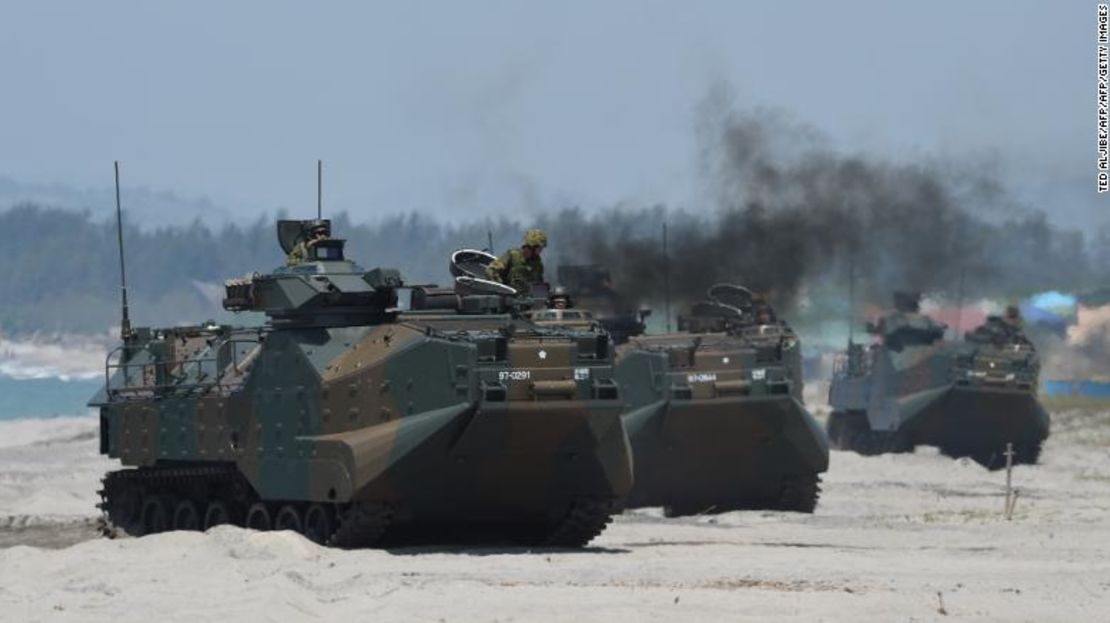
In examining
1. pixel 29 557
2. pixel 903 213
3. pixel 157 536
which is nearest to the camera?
pixel 29 557

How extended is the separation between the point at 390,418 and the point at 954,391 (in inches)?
1156

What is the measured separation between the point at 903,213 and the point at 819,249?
4.81 metres

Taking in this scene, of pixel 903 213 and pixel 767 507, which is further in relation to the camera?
pixel 903 213

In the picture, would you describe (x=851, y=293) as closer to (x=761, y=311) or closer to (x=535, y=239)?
(x=761, y=311)

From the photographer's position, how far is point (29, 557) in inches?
1077

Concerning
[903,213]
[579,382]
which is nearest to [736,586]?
[579,382]

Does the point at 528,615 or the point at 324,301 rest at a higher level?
the point at 324,301

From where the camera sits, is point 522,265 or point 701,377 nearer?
point 522,265

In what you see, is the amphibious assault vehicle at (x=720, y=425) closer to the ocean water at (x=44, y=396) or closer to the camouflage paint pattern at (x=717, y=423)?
the camouflage paint pattern at (x=717, y=423)

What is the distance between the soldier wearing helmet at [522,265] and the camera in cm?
3306

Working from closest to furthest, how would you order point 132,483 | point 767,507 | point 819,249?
point 132,483, point 767,507, point 819,249

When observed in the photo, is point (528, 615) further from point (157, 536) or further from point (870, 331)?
point (870, 331)

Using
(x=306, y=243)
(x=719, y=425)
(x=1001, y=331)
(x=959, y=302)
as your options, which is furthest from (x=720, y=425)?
(x=959, y=302)

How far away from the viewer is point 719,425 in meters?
39.6
